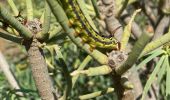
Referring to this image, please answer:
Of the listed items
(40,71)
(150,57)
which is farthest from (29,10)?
(150,57)

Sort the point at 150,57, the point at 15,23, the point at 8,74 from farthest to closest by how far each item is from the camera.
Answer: the point at 8,74 → the point at 150,57 → the point at 15,23

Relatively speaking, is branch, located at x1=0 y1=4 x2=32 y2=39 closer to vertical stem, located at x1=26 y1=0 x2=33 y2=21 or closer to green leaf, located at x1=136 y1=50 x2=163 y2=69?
vertical stem, located at x1=26 y1=0 x2=33 y2=21

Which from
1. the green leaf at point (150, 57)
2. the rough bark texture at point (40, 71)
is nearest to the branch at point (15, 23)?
the rough bark texture at point (40, 71)

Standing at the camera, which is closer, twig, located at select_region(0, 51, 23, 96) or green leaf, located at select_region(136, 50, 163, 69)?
green leaf, located at select_region(136, 50, 163, 69)

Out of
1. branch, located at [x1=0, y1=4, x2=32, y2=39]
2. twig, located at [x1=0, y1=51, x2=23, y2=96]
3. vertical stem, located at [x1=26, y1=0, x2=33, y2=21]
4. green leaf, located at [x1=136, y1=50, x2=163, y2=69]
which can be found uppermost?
vertical stem, located at [x1=26, y1=0, x2=33, y2=21]

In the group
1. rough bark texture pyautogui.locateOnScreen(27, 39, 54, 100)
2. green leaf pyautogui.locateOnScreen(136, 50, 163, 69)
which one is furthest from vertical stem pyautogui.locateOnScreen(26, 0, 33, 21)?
green leaf pyautogui.locateOnScreen(136, 50, 163, 69)

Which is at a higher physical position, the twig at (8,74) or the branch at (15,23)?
the branch at (15,23)

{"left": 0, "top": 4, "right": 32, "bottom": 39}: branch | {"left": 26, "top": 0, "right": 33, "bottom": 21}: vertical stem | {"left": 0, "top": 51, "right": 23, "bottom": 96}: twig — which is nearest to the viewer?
{"left": 0, "top": 4, "right": 32, "bottom": 39}: branch

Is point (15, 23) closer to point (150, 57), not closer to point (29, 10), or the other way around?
point (29, 10)

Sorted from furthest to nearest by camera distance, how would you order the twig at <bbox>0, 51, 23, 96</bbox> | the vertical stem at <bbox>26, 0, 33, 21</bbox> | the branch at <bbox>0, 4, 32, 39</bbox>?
the twig at <bbox>0, 51, 23, 96</bbox>, the vertical stem at <bbox>26, 0, 33, 21</bbox>, the branch at <bbox>0, 4, 32, 39</bbox>

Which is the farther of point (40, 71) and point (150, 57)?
point (150, 57)

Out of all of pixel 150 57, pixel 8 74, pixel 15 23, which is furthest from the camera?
pixel 8 74

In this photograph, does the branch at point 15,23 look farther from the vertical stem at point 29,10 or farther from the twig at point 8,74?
the twig at point 8,74
